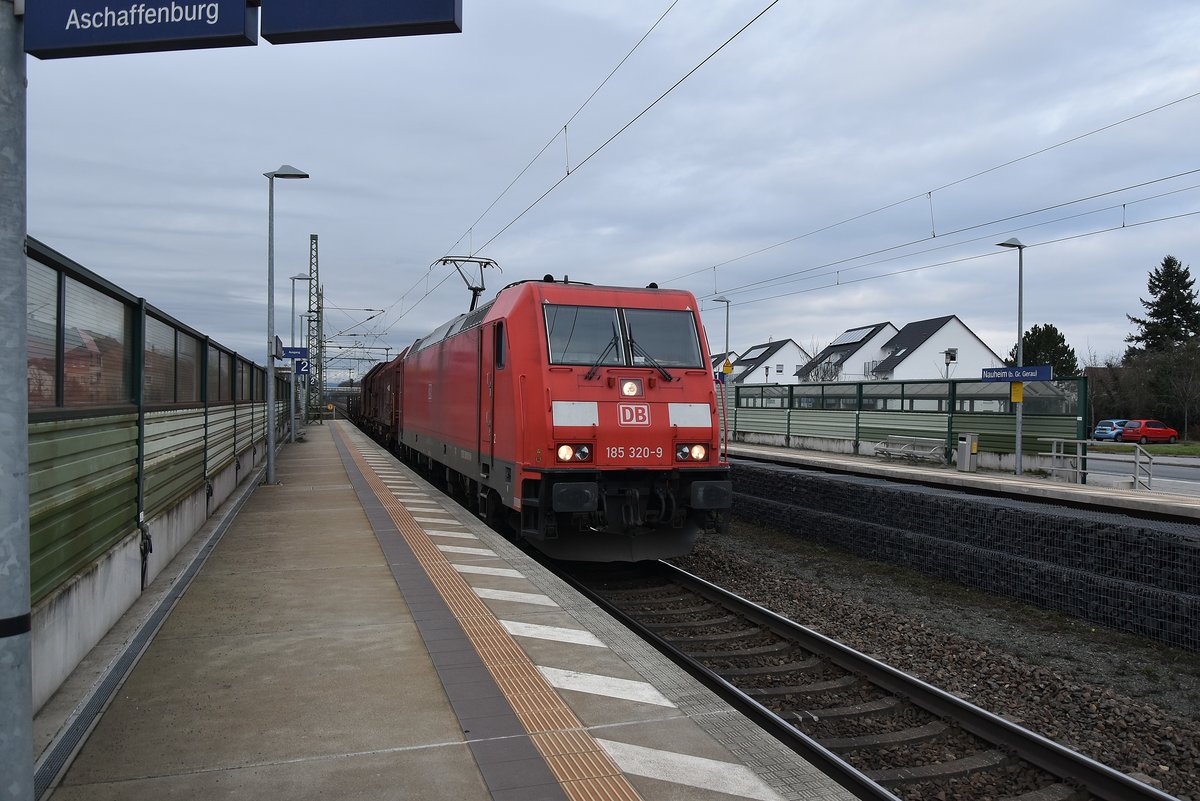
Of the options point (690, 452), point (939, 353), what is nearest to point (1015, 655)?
point (690, 452)

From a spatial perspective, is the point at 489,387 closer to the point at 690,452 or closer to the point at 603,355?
the point at 603,355

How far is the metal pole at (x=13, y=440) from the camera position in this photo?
2.35m

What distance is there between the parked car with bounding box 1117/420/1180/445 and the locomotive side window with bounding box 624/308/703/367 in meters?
37.4

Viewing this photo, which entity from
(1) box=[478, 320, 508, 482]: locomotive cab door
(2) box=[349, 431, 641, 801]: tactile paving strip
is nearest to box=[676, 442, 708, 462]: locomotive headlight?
(1) box=[478, 320, 508, 482]: locomotive cab door

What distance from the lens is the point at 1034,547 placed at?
891 cm

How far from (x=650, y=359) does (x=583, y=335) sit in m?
0.83

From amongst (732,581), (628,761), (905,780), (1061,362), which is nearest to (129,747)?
(628,761)

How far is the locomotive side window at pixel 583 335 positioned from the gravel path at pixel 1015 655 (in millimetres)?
3067

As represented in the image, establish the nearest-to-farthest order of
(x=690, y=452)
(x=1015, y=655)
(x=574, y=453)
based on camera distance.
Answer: (x=1015, y=655), (x=574, y=453), (x=690, y=452)

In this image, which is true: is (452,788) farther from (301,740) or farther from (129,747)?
(129,747)

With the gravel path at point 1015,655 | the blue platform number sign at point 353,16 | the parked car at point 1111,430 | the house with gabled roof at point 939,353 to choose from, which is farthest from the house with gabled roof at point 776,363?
the blue platform number sign at point 353,16

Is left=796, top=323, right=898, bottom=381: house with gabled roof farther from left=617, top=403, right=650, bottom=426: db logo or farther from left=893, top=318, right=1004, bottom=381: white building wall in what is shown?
left=617, top=403, right=650, bottom=426: db logo

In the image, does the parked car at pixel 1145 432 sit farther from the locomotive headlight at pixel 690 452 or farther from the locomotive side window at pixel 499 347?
the locomotive side window at pixel 499 347

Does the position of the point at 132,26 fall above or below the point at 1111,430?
above
